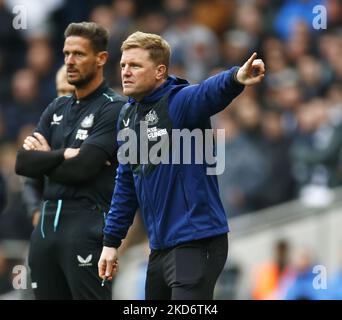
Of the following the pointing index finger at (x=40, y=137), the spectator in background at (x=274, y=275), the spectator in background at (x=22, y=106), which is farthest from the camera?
the spectator in background at (x=22, y=106)

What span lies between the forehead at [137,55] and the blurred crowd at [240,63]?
6245 millimetres

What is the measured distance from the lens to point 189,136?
7.62m

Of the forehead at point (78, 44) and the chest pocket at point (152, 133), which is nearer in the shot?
the chest pocket at point (152, 133)

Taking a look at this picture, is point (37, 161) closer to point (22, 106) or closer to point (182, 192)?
point (182, 192)

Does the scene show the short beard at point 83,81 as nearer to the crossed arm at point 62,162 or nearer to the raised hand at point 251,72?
the crossed arm at point 62,162

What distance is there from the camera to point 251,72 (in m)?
7.11

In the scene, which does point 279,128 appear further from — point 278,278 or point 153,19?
point 153,19

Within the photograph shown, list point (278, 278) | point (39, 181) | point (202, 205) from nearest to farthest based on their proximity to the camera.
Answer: point (202, 205)
point (39, 181)
point (278, 278)

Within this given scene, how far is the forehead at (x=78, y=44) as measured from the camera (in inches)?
338

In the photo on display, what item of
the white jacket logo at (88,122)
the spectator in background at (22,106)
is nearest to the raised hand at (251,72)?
the white jacket logo at (88,122)

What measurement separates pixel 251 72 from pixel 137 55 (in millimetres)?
984

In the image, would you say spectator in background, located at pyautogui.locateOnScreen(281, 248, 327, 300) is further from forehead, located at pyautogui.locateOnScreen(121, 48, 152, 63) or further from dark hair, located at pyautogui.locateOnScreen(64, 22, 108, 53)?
forehead, located at pyautogui.locateOnScreen(121, 48, 152, 63)
